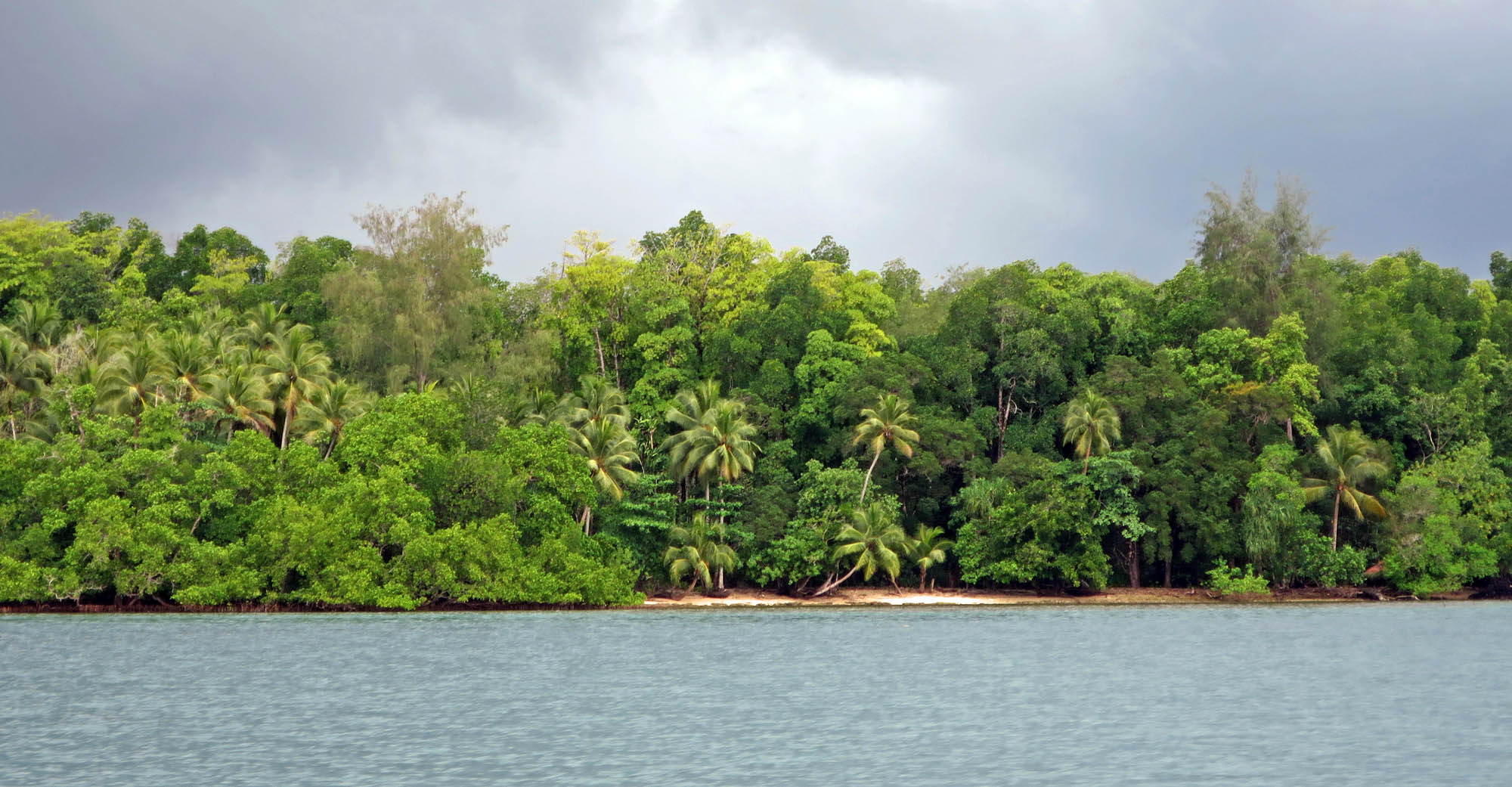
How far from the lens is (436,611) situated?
4394 centimetres

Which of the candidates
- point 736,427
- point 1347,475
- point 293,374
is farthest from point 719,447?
point 1347,475

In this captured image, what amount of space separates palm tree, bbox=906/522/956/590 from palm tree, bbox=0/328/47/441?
34.5 meters

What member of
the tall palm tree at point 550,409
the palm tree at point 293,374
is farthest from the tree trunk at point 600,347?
the palm tree at point 293,374

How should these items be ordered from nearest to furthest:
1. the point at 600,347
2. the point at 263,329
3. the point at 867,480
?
1. the point at 867,480
2. the point at 263,329
3. the point at 600,347

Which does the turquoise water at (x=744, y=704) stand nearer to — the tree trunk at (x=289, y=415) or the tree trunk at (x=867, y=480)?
the tree trunk at (x=289, y=415)

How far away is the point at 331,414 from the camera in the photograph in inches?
1893

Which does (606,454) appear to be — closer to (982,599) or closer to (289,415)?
(289,415)

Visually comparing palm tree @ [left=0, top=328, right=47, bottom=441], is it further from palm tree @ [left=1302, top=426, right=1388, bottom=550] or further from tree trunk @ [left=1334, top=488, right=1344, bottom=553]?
tree trunk @ [left=1334, top=488, right=1344, bottom=553]

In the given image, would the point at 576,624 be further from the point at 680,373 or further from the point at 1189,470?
the point at 1189,470

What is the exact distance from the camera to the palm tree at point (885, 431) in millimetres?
50781

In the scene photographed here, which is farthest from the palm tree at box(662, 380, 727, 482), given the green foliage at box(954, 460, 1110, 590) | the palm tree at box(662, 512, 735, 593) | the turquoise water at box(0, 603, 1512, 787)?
the turquoise water at box(0, 603, 1512, 787)

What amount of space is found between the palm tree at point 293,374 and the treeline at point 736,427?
0.16 metres

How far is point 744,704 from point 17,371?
132ft

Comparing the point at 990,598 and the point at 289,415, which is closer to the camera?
the point at 289,415
